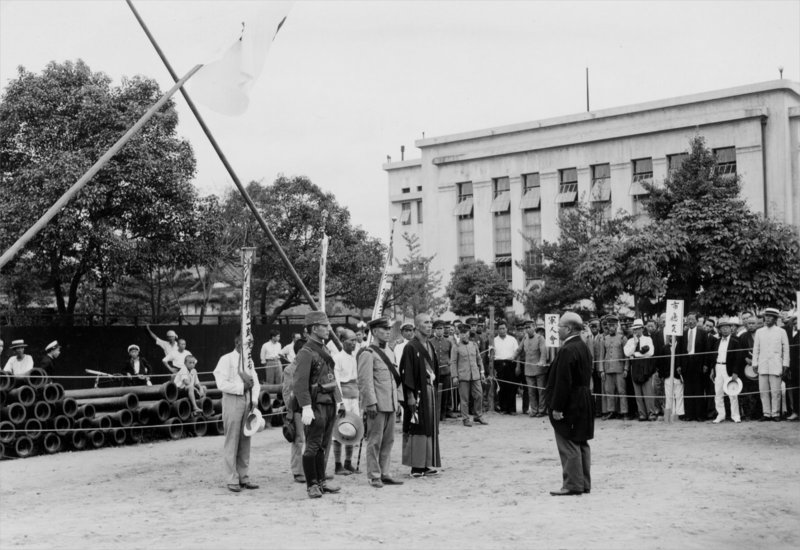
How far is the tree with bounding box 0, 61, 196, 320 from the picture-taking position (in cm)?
2527

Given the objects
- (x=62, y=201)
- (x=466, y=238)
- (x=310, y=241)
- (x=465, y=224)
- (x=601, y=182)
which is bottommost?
(x=62, y=201)

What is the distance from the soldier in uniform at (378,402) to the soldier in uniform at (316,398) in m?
0.88

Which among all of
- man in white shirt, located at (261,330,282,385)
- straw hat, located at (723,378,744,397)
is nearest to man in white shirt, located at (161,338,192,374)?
man in white shirt, located at (261,330,282,385)

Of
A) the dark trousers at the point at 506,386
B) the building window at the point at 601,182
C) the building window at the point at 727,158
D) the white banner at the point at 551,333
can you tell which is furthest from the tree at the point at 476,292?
the white banner at the point at 551,333

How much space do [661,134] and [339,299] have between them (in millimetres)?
18897

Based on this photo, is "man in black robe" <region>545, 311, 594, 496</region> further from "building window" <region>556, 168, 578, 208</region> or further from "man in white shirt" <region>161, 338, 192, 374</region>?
"building window" <region>556, 168, 578, 208</region>

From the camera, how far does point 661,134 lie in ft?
161

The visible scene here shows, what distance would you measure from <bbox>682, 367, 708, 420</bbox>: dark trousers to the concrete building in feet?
80.6

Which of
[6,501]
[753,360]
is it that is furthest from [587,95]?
[6,501]

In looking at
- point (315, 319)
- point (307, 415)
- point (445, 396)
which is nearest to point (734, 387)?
point (445, 396)

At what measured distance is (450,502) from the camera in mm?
10852

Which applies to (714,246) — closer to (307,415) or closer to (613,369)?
(613,369)

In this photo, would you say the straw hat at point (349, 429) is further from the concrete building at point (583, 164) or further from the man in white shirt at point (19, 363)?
the concrete building at point (583, 164)

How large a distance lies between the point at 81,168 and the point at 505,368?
12206 millimetres
